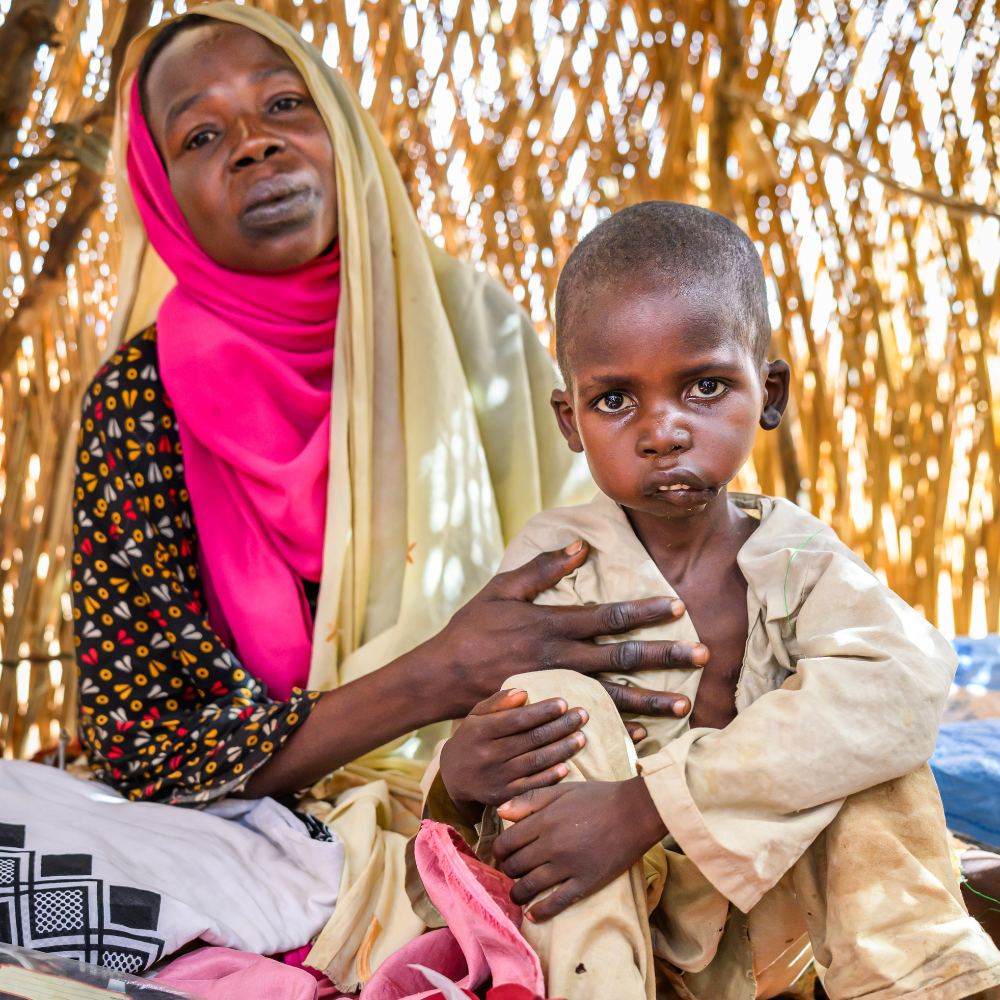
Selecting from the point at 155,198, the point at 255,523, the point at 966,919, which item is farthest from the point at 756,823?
the point at 155,198

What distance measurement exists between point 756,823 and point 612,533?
18.0 inches

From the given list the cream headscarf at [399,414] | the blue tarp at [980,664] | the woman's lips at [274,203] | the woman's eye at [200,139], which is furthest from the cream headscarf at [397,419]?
the blue tarp at [980,664]

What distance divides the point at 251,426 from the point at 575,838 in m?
1.12

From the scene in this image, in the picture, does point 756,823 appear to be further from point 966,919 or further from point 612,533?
point 612,533

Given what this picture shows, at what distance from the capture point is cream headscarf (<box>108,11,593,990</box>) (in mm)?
1899

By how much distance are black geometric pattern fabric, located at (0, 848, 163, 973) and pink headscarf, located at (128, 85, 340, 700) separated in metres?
0.57

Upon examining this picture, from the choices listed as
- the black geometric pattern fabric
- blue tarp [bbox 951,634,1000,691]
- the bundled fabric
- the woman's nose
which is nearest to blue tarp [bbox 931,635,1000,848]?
blue tarp [bbox 951,634,1000,691]

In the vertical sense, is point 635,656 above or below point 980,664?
above

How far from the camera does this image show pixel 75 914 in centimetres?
137

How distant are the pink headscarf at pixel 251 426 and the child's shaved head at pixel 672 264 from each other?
2.43ft

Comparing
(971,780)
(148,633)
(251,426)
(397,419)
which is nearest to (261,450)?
(251,426)

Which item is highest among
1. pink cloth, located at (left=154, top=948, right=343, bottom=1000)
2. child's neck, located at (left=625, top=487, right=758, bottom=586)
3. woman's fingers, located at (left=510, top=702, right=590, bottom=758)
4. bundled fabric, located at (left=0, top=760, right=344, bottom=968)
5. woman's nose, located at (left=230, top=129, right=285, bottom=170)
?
woman's nose, located at (left=230, top=129, right=285, bottom=170)

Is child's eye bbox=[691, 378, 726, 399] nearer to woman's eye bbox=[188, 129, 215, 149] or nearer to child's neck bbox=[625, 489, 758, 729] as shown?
child's neck bbox=[625, 489, 758, 729]

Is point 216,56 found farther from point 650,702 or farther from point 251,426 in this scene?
point 650,702
